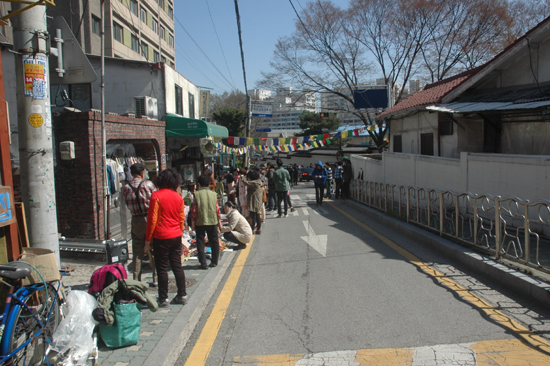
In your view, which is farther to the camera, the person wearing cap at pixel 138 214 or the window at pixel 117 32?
the window at pixel 117 32

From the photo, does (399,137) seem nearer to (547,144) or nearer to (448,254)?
(547,144)

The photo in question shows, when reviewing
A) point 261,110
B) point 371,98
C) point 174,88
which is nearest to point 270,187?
point 174,88

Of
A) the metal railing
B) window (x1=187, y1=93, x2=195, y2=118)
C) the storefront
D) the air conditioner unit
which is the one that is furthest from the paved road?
window (x1=187, y1=93, x2=195, y2=118)

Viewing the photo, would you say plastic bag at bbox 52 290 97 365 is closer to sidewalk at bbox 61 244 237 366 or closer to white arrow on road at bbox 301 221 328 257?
sidewalk at bbox 61 244 237 366

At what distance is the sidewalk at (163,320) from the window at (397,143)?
12188 millimetres

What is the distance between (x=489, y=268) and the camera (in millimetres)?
6125

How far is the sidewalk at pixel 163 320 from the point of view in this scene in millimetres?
4016

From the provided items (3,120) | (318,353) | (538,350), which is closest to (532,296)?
(538,350)

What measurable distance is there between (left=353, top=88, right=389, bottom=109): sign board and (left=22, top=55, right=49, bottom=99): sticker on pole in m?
23.1

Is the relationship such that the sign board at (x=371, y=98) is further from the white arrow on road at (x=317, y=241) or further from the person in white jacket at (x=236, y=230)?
the person in white jacket at (x=236, y=230)


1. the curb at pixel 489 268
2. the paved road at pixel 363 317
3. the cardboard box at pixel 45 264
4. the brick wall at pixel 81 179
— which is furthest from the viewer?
the brick wall at pixel 81 179

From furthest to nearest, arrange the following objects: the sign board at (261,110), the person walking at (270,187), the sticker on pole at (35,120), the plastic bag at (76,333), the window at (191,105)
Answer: the sign board at (261,110), the window at (191,105), the person walking at (270,187), the sticker on pole at (35,120), the plastic bag at (76,333)

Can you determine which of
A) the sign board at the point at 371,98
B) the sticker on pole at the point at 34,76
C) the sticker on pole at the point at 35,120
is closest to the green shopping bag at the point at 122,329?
the sticker on pole at the point at 35,120

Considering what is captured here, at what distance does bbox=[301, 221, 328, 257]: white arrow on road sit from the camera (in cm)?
848
